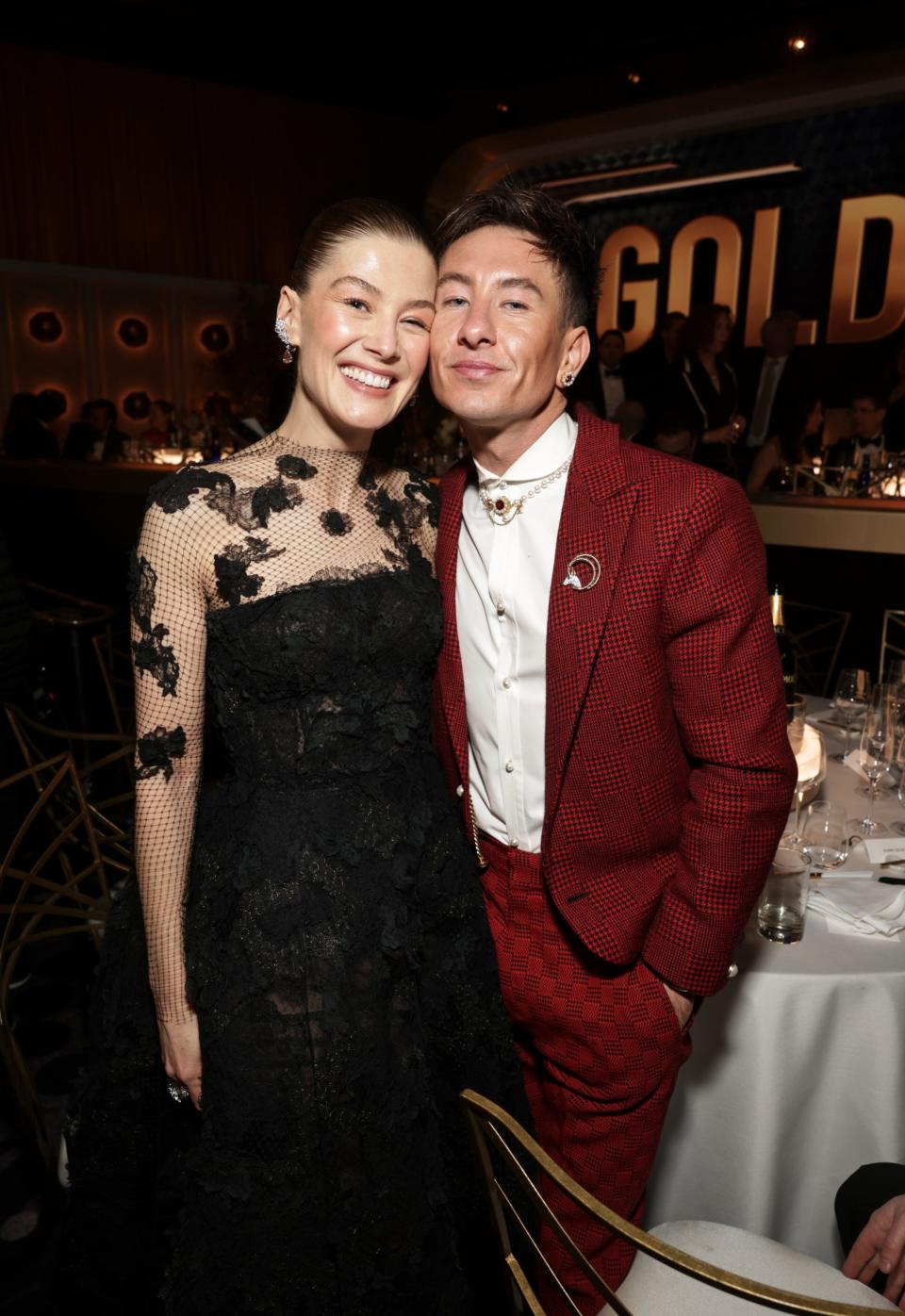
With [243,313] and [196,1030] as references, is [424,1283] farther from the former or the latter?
[243,313]

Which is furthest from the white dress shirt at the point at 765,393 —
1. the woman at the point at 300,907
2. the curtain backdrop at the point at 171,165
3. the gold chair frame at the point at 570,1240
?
the gold chair frame at the point at 570,1240

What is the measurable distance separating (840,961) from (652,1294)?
617mm

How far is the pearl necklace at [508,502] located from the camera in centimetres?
159

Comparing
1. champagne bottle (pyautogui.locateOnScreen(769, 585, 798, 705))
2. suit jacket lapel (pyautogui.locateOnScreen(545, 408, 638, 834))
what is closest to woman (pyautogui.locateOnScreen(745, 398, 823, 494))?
champagne bottle (pyautogui.locateOnScreen(769, 585, 798, 705))

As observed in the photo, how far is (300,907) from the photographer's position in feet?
4.68

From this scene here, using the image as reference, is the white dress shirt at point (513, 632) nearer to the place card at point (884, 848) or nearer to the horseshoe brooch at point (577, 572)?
the horseshoe brooch at point (577, 572)

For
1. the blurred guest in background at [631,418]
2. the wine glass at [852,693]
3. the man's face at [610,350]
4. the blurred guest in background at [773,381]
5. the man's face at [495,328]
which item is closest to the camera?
the man's face at [495,328]

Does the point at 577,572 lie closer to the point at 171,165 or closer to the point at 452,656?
the point at 452,656

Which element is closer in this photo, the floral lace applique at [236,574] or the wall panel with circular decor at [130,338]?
the floral lace applique at [236,574]

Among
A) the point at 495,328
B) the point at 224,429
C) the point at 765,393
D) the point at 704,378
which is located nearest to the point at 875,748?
the point at 495,328

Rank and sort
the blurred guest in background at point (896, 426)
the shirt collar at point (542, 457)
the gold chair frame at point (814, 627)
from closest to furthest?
the shirt collar at point (542, 457) → the gold chair frame at point (814, 627) → the blurred guest in background at point (896, 426)

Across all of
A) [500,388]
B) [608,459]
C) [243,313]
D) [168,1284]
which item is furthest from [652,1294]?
[243,313]

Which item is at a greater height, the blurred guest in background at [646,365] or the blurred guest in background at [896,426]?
the blurred guest in background at [646,365]

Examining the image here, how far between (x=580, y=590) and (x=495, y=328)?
0.43 metres
